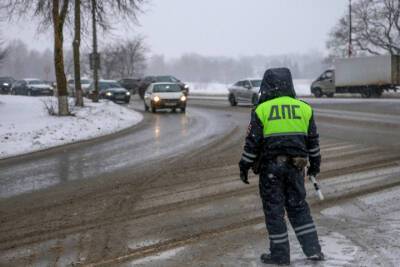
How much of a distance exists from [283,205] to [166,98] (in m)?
23.9

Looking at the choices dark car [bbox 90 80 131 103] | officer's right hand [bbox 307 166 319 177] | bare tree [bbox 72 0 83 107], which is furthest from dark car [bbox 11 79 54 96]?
officer's right hand [bbox 307 166 319 177]

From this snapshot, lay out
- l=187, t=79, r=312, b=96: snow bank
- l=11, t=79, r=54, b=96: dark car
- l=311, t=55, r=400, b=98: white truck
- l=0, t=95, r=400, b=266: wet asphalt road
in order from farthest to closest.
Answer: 1. l=187, t=79, r=312, b=96: snow bank
2. l=11, t=79, r=54, b=96: dark car
3. l=311, t=55, r=400, b=98: white truck
4. l=0, t=95, r=400, b=266: wet asphalt road

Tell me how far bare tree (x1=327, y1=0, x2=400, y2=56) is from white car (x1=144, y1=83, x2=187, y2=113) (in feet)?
98.1

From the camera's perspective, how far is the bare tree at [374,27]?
52688mm

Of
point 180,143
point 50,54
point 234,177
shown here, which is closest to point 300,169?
point 234,177

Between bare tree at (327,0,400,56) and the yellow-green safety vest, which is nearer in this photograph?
the yellow-green safety vest

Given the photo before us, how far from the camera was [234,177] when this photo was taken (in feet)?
32.0

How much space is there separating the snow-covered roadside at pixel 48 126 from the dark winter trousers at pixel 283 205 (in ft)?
32.8

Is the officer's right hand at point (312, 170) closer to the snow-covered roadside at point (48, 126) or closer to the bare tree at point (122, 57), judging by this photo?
the snow-covered roadside at point (48, 126)

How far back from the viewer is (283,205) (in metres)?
5.21

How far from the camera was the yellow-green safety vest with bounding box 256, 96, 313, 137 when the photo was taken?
200 inches

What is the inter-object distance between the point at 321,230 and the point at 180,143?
29.9ft

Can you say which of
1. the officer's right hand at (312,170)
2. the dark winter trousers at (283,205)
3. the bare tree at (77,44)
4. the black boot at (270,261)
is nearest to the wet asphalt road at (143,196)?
the black boot at (270,261)

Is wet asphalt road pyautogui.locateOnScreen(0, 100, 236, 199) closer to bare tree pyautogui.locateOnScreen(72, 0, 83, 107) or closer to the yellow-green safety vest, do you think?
the yellow-green safety vest
